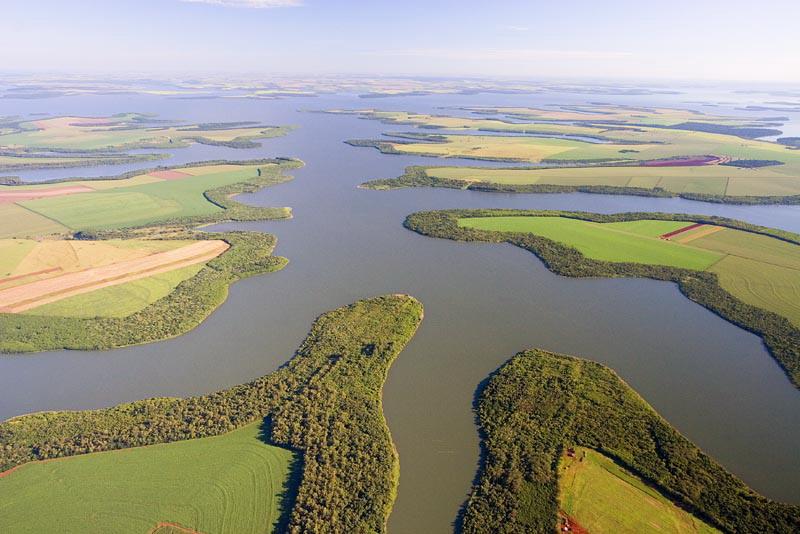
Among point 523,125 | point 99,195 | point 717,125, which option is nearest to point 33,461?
point 99,195

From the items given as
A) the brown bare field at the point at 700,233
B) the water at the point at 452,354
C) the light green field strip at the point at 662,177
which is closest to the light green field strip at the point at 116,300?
the water at the point at 452,354

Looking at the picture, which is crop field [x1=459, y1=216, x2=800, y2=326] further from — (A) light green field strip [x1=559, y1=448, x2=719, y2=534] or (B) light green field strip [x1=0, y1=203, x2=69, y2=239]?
(B) light green field strip [x1=0, y1=203, x2=69, y2=239]

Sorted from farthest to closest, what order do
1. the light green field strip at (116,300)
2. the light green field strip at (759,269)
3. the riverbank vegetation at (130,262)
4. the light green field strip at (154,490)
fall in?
the light green field strip at (759,269), the light green field strip at (116,300), the riverbank vegetation at (130,262), the light green field strip at (154,490)

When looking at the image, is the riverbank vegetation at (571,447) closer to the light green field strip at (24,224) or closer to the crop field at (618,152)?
the crop field at (618,152)

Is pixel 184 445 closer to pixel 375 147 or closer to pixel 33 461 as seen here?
pixel 33 461

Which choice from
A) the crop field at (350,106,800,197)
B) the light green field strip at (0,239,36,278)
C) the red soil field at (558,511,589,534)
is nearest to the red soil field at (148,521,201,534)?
the red soil field at (558,511,589,534)

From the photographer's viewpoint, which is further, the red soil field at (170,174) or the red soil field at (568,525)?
the red soil field at (170,174)
